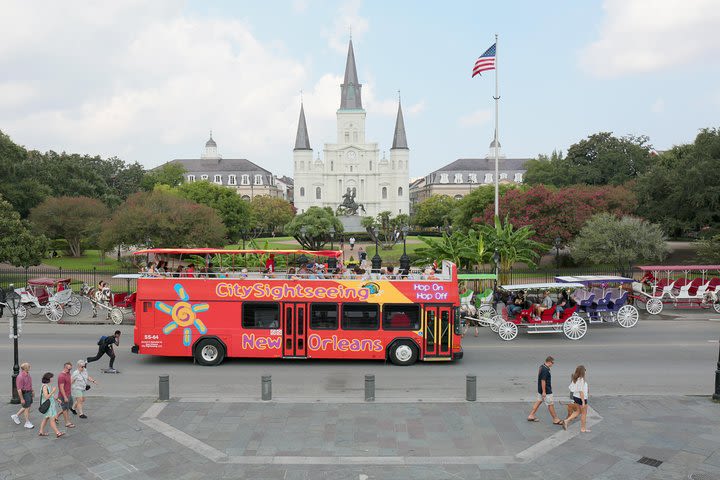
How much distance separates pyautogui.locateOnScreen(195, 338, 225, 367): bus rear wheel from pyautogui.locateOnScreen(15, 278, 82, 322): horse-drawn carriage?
10.9 meters

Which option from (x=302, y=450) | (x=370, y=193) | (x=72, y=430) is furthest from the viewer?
(x=370, y=193)

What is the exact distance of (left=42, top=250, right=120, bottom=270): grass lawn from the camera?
44.9m

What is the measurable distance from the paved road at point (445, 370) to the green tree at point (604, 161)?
1976 inches

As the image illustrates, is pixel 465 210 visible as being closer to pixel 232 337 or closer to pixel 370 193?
pixel 232 337

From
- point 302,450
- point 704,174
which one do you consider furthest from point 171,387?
point 704,174

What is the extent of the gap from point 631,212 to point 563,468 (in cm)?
4136

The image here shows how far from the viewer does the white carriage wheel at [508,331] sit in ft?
66.2

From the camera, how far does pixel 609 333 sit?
21359 millimetres

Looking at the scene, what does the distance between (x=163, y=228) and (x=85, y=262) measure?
13574mm

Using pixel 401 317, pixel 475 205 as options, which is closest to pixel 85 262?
pixel 475 205

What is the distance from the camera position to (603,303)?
21766 millimetres

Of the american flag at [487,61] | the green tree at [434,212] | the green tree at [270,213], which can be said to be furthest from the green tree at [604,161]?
the green tree at [270,213]

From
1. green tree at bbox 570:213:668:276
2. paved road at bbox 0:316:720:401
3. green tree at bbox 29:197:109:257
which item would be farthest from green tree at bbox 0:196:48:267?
green tree at bbox 570:213:668:276

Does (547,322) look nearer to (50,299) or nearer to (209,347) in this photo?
(209,347)
